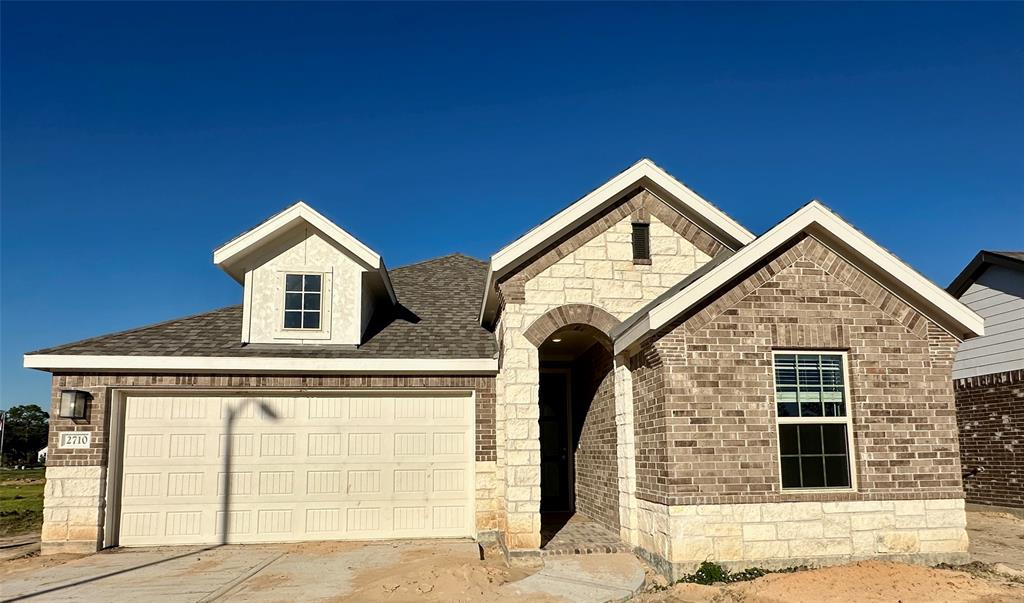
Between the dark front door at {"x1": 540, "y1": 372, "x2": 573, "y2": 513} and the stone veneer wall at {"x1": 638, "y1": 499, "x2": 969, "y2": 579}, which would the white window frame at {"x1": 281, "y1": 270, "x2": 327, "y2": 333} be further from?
the stone veneer wall at {"x1": 638, "y1": 499, "x2": 969, "y2": 579}

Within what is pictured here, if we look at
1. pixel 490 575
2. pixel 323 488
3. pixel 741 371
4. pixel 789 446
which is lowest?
pixel 490 575

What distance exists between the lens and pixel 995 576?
8117mm

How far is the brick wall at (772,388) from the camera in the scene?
332 inches

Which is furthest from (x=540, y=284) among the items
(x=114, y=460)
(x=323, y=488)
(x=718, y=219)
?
(x=114, y=460)

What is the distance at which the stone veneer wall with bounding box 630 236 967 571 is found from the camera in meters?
8.34

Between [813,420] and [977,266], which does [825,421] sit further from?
[977,266]

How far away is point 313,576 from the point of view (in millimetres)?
8820

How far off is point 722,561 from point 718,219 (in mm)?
5371

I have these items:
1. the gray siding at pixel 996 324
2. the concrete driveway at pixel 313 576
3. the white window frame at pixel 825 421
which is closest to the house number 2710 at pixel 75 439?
the concrete driveway at pixel 313 576

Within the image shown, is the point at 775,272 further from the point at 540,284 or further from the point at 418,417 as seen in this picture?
the point at 418,417

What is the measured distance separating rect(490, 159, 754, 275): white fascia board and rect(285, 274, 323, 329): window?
4.06m

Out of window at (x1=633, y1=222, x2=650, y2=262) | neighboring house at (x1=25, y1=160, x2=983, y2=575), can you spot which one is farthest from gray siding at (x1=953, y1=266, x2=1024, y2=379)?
window at (x1=633, y1=222, x2=650, y2=262)

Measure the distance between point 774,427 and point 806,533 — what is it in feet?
4.43

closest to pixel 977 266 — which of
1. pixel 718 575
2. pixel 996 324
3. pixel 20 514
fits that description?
pixel 996 324
